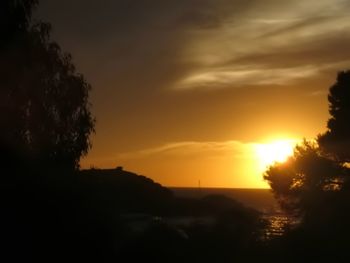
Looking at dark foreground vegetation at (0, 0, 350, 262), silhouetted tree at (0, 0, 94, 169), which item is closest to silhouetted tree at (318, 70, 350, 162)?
Answer: dark foreground vegetation at (0, 0, 350, 262)

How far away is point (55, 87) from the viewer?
28.9 m

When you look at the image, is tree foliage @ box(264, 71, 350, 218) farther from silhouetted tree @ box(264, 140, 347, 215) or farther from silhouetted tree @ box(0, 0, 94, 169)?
silhouetted tree @ box(0, 0, 94, 169)

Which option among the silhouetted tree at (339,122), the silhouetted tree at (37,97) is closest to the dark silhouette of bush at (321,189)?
the silhouetted tree at (339,122)

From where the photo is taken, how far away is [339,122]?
47156mm

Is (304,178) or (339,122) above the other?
(339,122)

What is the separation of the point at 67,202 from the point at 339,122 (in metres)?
27.7

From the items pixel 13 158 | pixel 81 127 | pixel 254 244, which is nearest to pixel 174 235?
pixel 254 244

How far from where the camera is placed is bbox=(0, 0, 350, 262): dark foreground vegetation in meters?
Answer: 24.2

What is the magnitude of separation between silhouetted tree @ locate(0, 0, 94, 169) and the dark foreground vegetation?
0.04 meters

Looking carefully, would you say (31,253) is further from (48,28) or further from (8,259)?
(48,28)

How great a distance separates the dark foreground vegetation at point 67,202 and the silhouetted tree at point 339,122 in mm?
2415

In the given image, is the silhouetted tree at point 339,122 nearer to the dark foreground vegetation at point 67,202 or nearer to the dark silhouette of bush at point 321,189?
the dark silhouette of bush at point 321,189

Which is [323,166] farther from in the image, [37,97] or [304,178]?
[37,97]

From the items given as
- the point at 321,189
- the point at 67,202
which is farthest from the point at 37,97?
the point at 321,189
